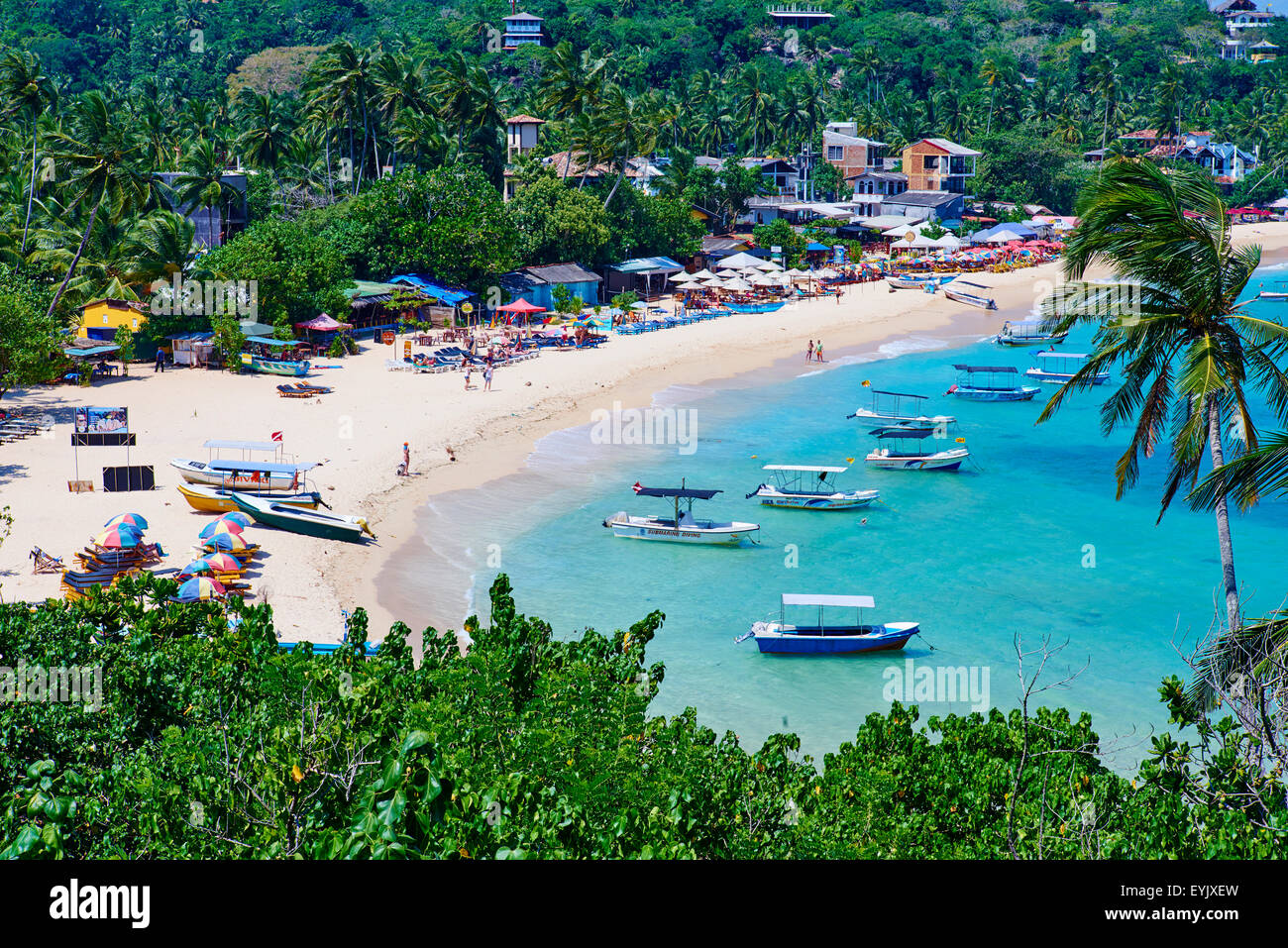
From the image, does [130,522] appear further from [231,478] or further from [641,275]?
[641,275]

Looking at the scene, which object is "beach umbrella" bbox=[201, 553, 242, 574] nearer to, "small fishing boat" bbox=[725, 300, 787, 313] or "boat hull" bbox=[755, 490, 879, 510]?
"boat hull" bbox=[755, 490, 879, 510]

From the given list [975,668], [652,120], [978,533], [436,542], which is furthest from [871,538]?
[652,120]

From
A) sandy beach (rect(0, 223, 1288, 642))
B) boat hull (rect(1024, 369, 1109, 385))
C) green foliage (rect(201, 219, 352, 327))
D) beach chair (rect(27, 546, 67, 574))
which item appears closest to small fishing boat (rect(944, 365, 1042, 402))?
boat hull (rect(1024, 369, 1109, 385))

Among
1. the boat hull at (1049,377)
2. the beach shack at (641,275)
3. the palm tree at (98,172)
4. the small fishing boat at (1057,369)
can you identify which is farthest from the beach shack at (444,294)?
the boat hull at (1049,377)

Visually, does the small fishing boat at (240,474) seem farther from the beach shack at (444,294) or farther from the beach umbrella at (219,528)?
the beach shack at (444,294)
